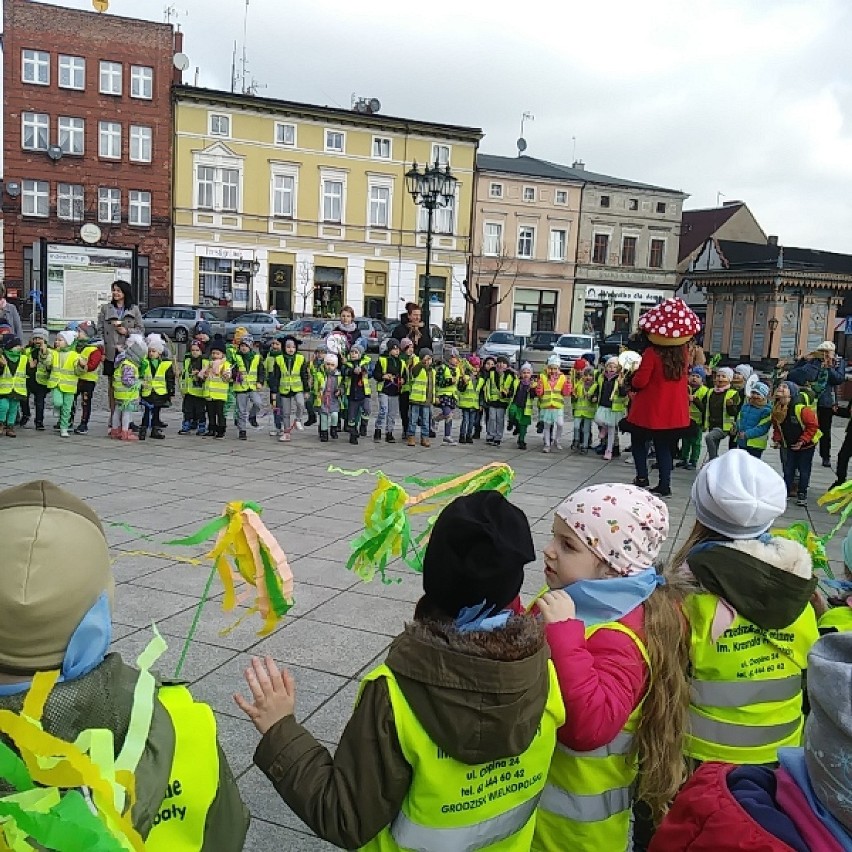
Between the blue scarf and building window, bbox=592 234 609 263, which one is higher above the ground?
building window, bbox=592 234 609 263

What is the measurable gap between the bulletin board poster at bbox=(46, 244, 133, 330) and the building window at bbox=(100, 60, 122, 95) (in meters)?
9.09

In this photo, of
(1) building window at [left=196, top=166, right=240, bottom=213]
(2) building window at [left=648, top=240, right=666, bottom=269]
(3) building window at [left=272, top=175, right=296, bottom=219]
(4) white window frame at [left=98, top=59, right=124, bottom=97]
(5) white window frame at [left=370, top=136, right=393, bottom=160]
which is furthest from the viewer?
(2) building window at [left=648, top=240, right=666, bottom=269]

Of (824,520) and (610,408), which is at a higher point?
(610,408)

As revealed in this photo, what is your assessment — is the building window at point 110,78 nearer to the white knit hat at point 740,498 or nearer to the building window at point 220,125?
the building window at point 220,125

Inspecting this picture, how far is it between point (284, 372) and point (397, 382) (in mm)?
1794

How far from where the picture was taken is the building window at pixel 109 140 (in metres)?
37.0

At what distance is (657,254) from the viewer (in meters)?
49.1

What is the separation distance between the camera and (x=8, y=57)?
35.7 metres

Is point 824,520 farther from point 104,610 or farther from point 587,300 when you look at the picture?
point 587,300

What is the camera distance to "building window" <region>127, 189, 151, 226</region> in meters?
37.5

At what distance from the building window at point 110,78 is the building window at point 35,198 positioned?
5112 mm

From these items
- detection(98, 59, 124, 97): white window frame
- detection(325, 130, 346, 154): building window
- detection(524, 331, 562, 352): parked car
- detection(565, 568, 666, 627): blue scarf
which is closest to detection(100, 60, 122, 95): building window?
detection(98, 59, 124, 97): white window frame

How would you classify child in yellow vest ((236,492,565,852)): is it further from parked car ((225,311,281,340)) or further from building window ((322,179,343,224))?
building window ((322,179,343,224))

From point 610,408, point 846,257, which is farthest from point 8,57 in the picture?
point 846,257
